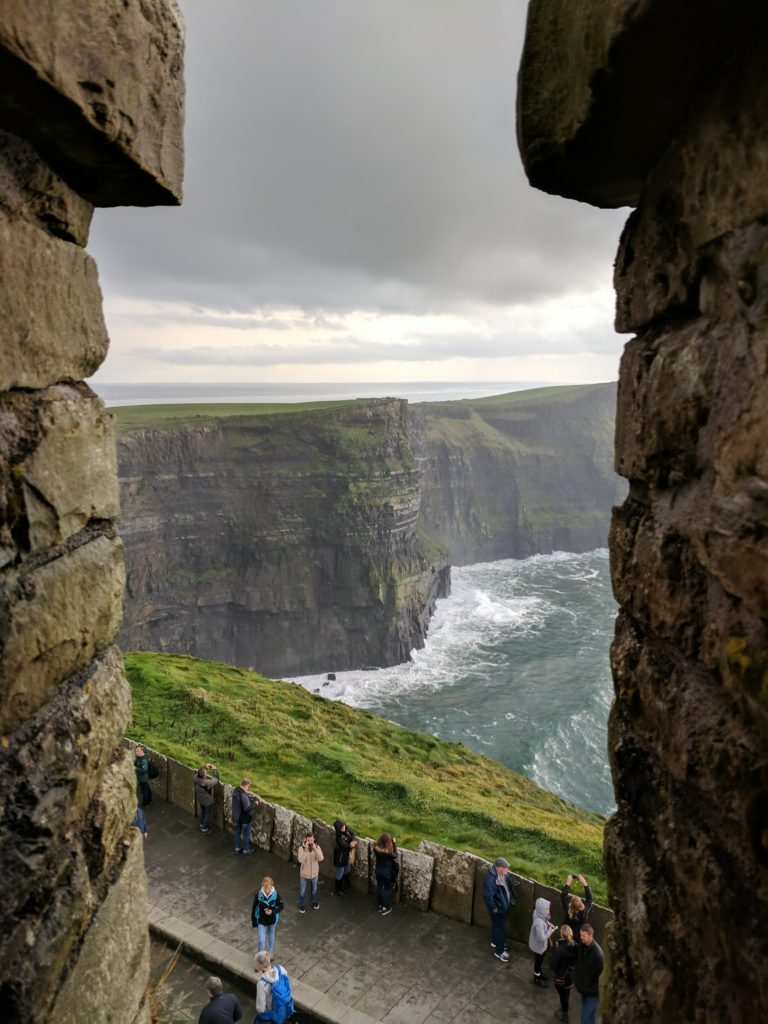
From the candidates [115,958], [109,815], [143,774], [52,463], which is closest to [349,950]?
[143,774]

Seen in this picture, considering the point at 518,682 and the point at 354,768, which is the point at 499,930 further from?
the point at 518,682

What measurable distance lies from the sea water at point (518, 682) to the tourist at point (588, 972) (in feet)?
122

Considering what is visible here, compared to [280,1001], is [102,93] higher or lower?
higher

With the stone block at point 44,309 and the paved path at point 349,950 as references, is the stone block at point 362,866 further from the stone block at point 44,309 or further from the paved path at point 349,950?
the stone block at point 44,309

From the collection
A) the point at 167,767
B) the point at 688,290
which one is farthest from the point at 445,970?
the point at 688,290

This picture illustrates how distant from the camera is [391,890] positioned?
1078 cm

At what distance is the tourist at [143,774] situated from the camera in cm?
1358

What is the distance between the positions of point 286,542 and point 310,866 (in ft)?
242

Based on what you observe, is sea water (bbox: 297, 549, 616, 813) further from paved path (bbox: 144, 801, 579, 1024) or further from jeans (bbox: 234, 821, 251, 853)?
paved path (bbox: 144, 801, 579, 1024)

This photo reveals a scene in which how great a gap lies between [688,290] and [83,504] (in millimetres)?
2698

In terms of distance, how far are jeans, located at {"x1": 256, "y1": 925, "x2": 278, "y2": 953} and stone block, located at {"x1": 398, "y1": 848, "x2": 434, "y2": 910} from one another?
2.18 metres

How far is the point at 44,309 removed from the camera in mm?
2955

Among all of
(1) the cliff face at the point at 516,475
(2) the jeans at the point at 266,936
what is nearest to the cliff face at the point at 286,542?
(1) the cliff face at the point at 516,475

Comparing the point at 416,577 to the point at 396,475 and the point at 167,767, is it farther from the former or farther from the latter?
the point at 167,767
